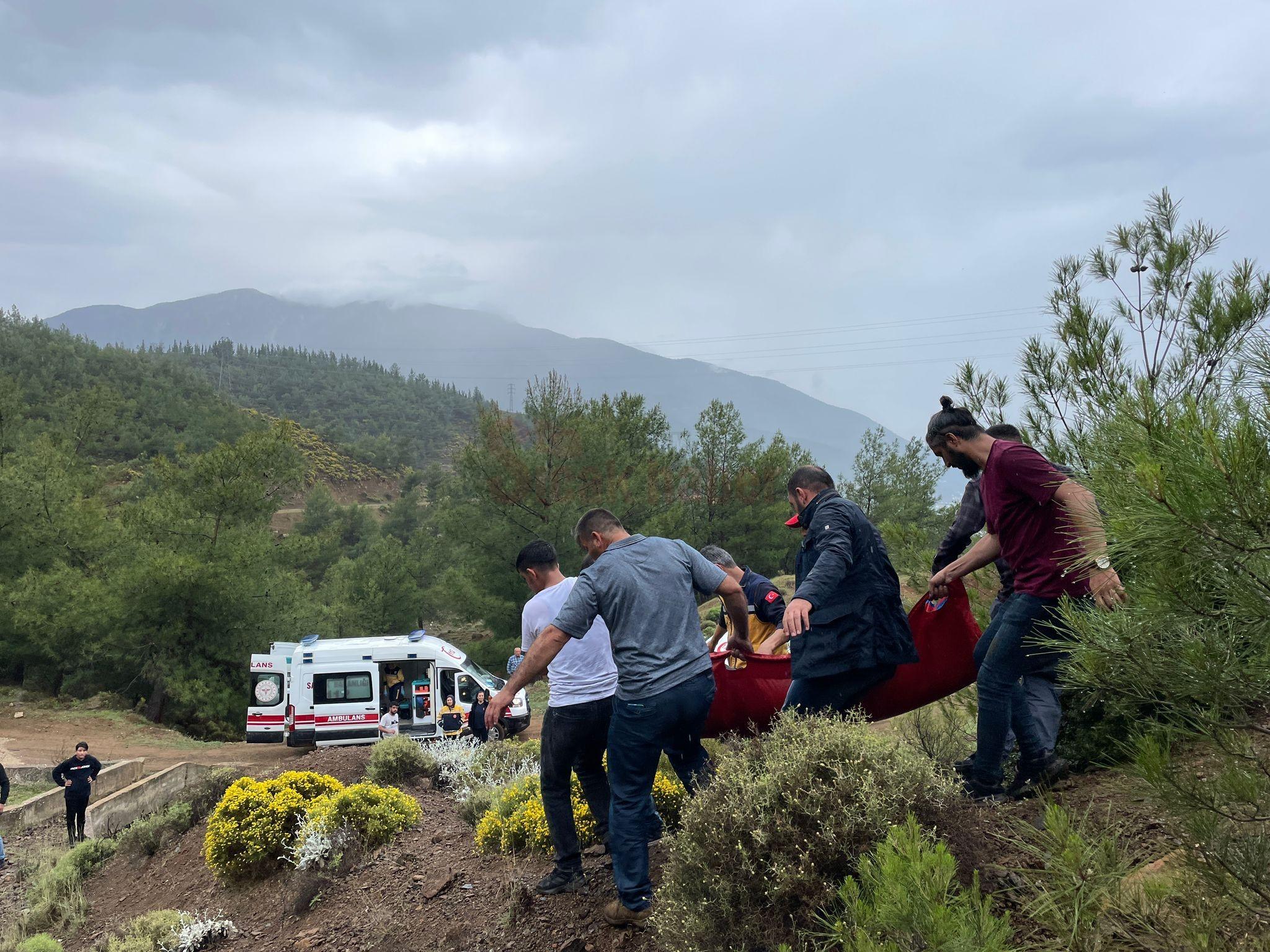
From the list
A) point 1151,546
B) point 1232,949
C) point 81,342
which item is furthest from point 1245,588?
point 81,342

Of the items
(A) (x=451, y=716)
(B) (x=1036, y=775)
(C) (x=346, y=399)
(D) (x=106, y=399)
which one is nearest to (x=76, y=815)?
(A) (x=451, y=716)

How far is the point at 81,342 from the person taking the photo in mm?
75312

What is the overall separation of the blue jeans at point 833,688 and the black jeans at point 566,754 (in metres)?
0.93

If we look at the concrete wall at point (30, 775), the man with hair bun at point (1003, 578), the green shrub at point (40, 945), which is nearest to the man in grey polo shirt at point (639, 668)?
the man with hair bun at point (1003, 578)

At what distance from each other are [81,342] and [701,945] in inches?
3557

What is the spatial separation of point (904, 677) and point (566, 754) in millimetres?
1663

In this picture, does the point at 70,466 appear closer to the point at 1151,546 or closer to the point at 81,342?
the point at 1151,546

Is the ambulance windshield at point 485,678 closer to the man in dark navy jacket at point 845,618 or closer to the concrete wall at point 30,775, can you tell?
the concrete wall at point 30,775

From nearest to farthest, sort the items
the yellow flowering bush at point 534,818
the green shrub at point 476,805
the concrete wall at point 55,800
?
the yellow flowering bush at point 534,818, the green shrub at point 476,805, the concrete wall at point 55,800

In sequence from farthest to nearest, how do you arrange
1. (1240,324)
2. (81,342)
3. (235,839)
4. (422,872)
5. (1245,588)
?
(81,342)
(235,839)
(422,872)
(1240,324)
(1245,588)

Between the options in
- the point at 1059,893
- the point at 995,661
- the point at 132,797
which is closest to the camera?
the point at 1059,893

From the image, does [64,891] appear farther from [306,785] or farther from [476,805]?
[476,805]

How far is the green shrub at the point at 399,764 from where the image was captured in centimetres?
819

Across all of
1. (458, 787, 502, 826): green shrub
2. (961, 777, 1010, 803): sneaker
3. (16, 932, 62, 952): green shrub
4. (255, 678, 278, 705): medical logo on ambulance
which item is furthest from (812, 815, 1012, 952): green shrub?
(255, 678, 278, 705): medical logo on ambulance
